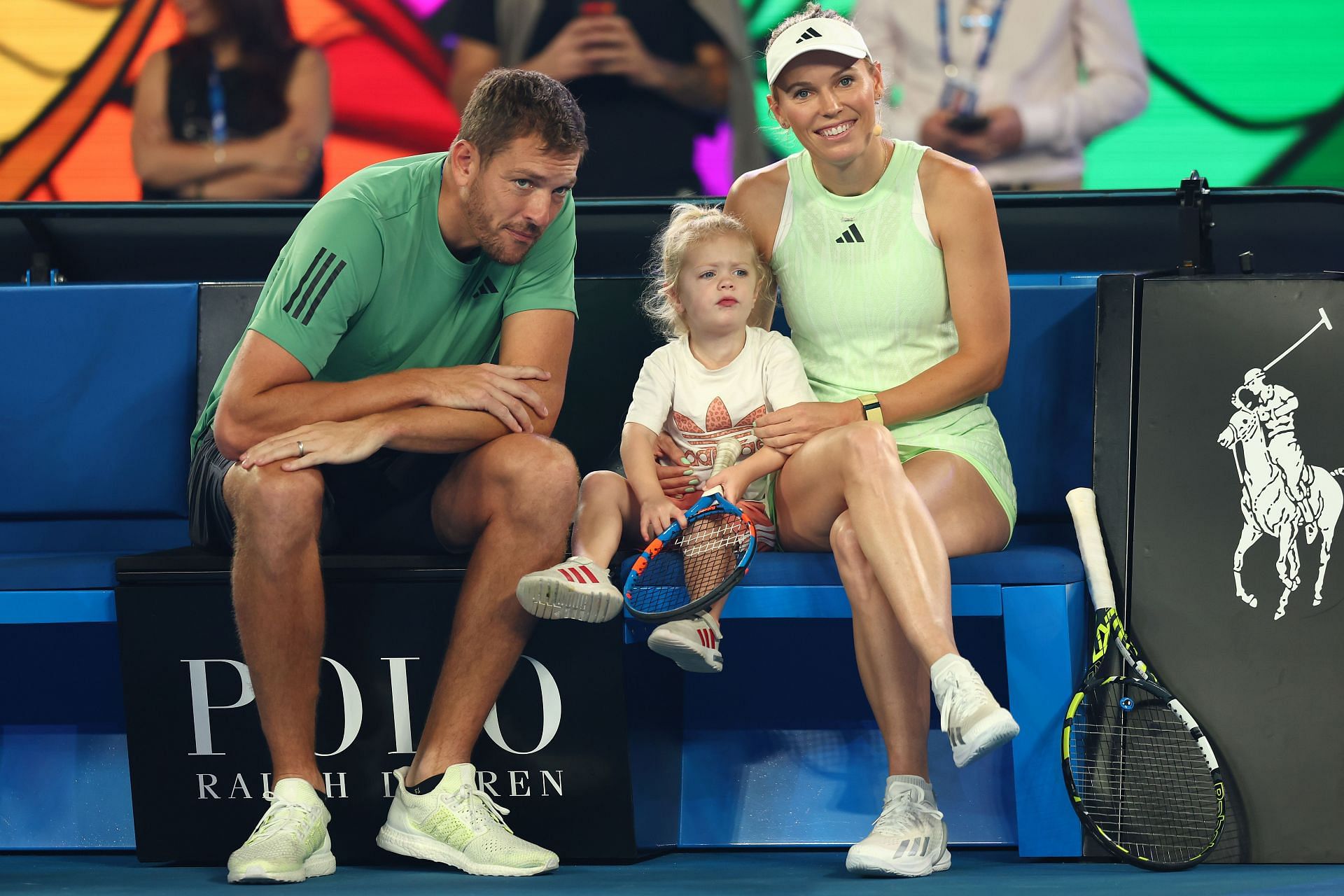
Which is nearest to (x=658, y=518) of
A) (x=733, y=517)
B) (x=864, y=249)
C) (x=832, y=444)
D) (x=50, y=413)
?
(x=733, y=517)

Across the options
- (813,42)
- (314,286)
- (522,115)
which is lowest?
(314,286)

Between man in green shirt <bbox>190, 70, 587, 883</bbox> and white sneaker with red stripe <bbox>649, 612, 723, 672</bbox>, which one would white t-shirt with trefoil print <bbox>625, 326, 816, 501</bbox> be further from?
white sneaker with red stripe <bbox>649, 612, 723, 672</bbox>

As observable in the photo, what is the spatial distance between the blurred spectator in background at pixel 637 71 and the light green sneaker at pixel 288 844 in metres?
1.57

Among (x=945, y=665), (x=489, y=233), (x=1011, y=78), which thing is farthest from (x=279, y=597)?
(x=1011, y=78)

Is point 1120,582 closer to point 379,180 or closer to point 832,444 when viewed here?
point 832,444

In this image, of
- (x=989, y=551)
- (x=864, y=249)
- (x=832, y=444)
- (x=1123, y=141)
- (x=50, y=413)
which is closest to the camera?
(x=832, y=444)

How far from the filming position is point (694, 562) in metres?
2.17

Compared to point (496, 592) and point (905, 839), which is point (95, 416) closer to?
point (496, 592)

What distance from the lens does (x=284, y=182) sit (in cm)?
322

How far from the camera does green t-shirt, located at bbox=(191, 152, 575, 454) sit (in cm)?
Result: 212

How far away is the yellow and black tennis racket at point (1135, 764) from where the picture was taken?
2.01m

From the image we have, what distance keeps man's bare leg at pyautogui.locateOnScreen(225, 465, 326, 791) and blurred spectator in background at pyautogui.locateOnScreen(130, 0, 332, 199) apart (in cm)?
138

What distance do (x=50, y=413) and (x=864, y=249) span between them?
64.5 inches

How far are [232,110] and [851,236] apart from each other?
1.61 meters
